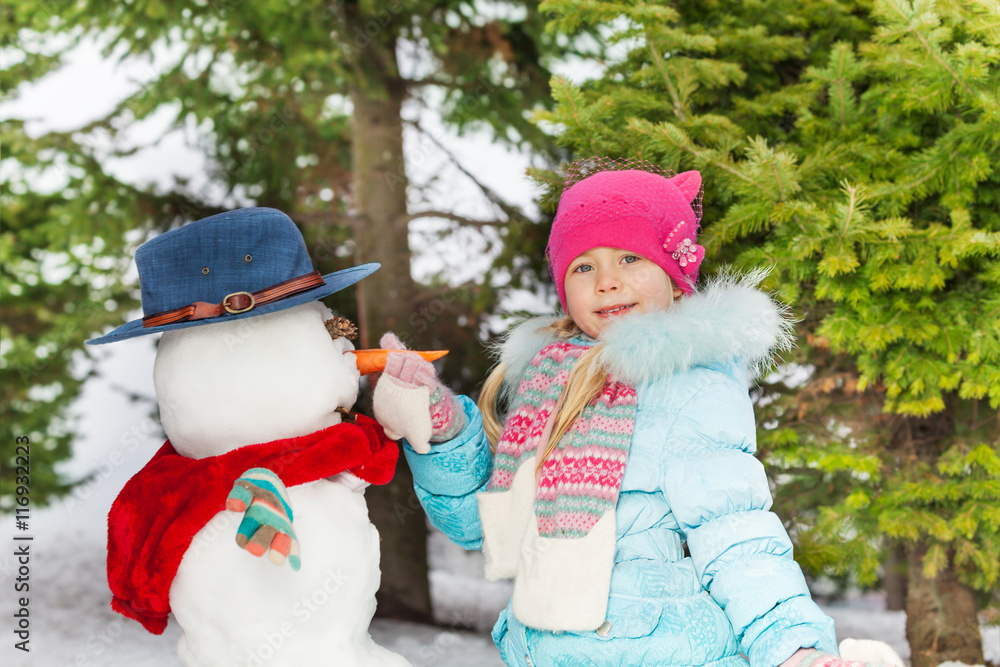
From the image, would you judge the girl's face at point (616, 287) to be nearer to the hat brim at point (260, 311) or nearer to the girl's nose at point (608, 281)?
the girl's nose at point (608, 281)

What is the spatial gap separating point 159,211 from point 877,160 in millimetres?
4259

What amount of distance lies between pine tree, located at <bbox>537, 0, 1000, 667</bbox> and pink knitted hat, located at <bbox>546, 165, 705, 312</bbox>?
48cm

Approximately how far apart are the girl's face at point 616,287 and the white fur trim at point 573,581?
55cm

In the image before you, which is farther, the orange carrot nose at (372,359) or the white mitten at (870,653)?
the orange carrot nose at (372,359)

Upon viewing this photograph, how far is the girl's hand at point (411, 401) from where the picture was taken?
6.39 feet

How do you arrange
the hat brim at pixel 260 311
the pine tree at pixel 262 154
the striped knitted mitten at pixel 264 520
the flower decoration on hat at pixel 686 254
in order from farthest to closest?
the pine tree at pixel 262 154, the flower decoration on hat at pixel 686 254, the hat brim at pixel 260 311, the striped knitted mitten at pixel 264 520

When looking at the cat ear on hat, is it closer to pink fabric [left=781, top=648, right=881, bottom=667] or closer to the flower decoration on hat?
the flower decoration on hat

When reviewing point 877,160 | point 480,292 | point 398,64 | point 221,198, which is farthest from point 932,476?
point 221,198

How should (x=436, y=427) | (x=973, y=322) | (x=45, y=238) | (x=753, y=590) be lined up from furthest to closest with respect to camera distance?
(x=45, y=238)
(x=973, y=322)
(x=436, y=427)
(x=753, y=590)

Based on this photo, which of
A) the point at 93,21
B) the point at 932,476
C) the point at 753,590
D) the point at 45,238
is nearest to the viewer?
the point at 753,590

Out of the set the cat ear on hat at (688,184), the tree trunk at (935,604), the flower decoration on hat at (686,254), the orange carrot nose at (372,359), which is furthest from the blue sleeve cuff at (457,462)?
the tree trunk at (935,604)

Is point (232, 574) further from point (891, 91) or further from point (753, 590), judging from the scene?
point (891, 91)

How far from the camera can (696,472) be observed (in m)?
1.86

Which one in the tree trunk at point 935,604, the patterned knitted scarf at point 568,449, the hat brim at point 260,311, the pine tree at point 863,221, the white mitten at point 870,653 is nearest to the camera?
→ the white mitten at point 870,653
